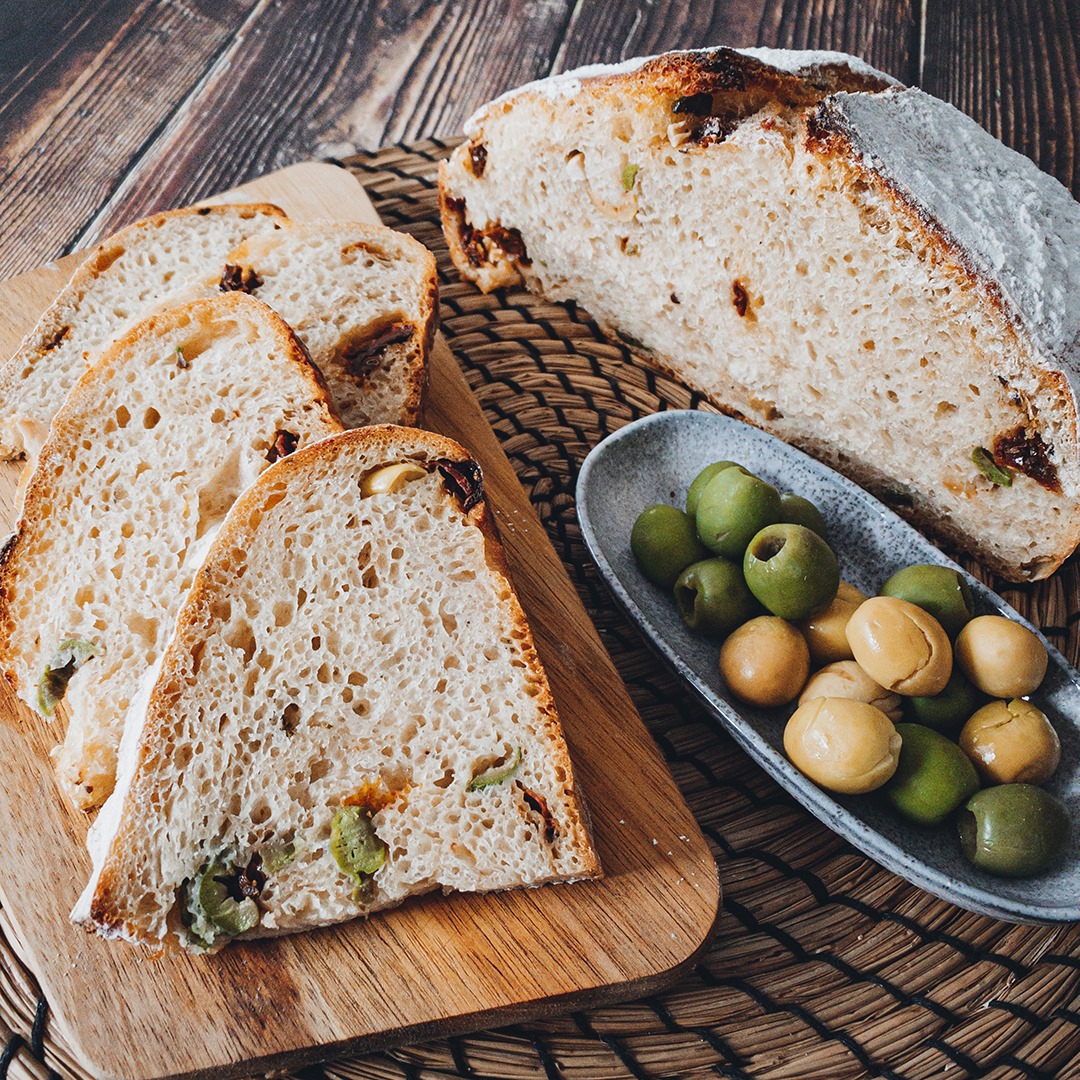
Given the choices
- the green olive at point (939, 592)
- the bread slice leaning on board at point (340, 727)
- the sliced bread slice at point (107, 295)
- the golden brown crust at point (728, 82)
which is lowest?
the green olive at point (939, 592)

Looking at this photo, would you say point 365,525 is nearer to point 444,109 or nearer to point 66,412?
point 66,412

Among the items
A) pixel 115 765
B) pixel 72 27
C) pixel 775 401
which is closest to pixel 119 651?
pixel 115 765

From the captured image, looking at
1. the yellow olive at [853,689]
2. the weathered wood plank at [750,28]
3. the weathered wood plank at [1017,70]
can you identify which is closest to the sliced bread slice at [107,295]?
the yellow olive at [853,689]

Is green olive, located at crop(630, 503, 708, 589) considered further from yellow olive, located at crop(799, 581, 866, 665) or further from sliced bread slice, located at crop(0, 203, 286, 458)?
sliced bread slice, located at crop(0, 203, 286, 458)

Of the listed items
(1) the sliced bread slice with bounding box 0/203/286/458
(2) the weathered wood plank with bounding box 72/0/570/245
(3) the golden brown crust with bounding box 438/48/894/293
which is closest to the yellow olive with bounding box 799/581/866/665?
(3) the golden brown crust with bounding box 438/48/894/293

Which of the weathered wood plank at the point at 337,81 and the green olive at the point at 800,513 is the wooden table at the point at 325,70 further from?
the green olive at the point at 800,513
